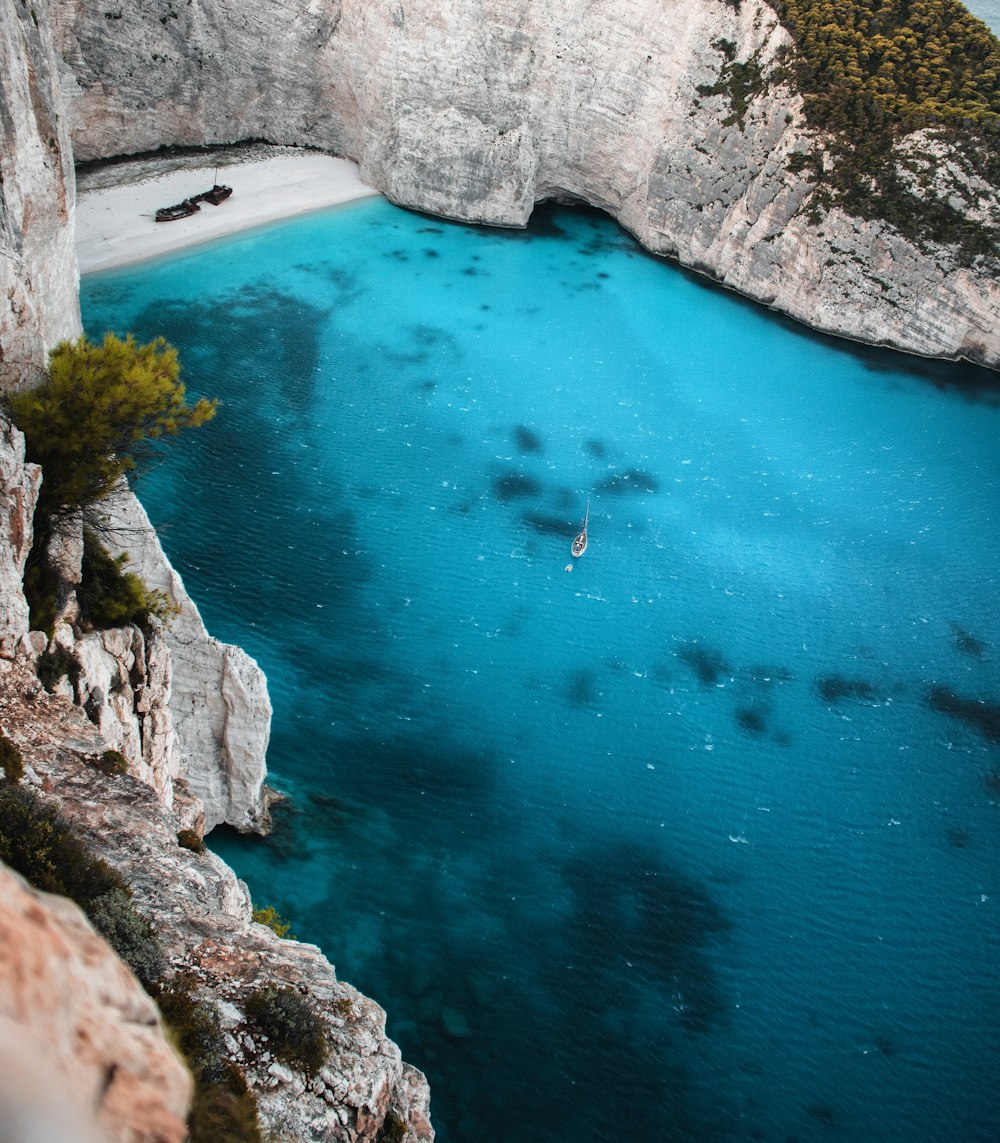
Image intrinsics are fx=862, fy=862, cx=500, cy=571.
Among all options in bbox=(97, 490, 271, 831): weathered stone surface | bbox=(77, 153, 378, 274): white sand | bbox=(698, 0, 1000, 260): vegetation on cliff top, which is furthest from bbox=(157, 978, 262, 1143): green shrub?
bbox=(698, 0, 1000, 260): vegetation on cliff top

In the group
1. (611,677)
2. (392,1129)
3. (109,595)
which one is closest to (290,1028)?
(392,1129)

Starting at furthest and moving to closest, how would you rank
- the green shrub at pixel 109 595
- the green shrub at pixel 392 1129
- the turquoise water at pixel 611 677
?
the turquoise water at pixel 611 677 → the green shrub at pixel 109 595 → the green shrub at pixel 392 1129

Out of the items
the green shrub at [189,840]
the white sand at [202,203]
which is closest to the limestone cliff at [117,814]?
the green shrub at [189,840]

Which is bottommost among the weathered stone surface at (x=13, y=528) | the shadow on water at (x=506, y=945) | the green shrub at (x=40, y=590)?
the shadow on water at (x=506, y=945)

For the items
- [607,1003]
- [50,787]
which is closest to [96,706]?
[50,787]

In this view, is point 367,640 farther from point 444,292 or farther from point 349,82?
point 349,82

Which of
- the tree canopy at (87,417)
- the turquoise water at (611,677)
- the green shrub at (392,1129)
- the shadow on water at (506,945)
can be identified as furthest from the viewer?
the turquoise water at (611,677)

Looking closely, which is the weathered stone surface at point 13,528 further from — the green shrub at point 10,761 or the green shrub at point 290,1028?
the green shrub at point 290,1028
